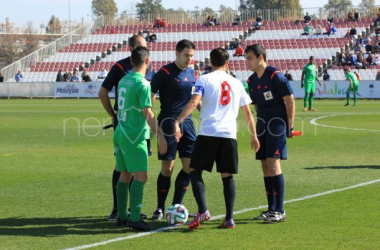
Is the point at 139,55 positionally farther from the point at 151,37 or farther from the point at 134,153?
the point at 151,37

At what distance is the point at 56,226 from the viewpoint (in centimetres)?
834

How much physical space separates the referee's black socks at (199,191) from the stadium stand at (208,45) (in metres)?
43.6

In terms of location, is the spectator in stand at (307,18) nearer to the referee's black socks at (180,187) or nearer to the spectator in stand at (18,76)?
the spectator in stand at (18,76)

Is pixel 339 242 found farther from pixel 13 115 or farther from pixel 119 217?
pixel 13 115

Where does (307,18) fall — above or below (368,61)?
above

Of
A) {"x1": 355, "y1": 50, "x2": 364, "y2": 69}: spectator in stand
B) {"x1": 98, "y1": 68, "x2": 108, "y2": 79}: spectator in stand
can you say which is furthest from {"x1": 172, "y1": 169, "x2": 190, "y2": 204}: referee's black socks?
{"x1": 98, "y1": 68, "x2": 108, "y2": 79}: spectator in stand

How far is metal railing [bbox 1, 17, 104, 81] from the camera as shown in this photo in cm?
6116

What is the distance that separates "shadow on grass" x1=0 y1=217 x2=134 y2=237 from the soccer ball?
55cm

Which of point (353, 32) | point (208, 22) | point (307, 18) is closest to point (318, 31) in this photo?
point (307, 18)

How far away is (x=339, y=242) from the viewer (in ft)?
23.9

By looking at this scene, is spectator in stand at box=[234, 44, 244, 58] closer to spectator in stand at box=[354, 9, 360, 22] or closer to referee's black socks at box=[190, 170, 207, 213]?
spectator in stand at box=[354, 9, 360, 22]

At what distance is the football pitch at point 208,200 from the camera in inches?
295

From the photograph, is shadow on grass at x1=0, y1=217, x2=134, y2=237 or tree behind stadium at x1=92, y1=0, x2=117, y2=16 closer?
shadow on grass at x1=0, y1=217, x2=134, y2=237

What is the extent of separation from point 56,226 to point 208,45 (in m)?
54.5
